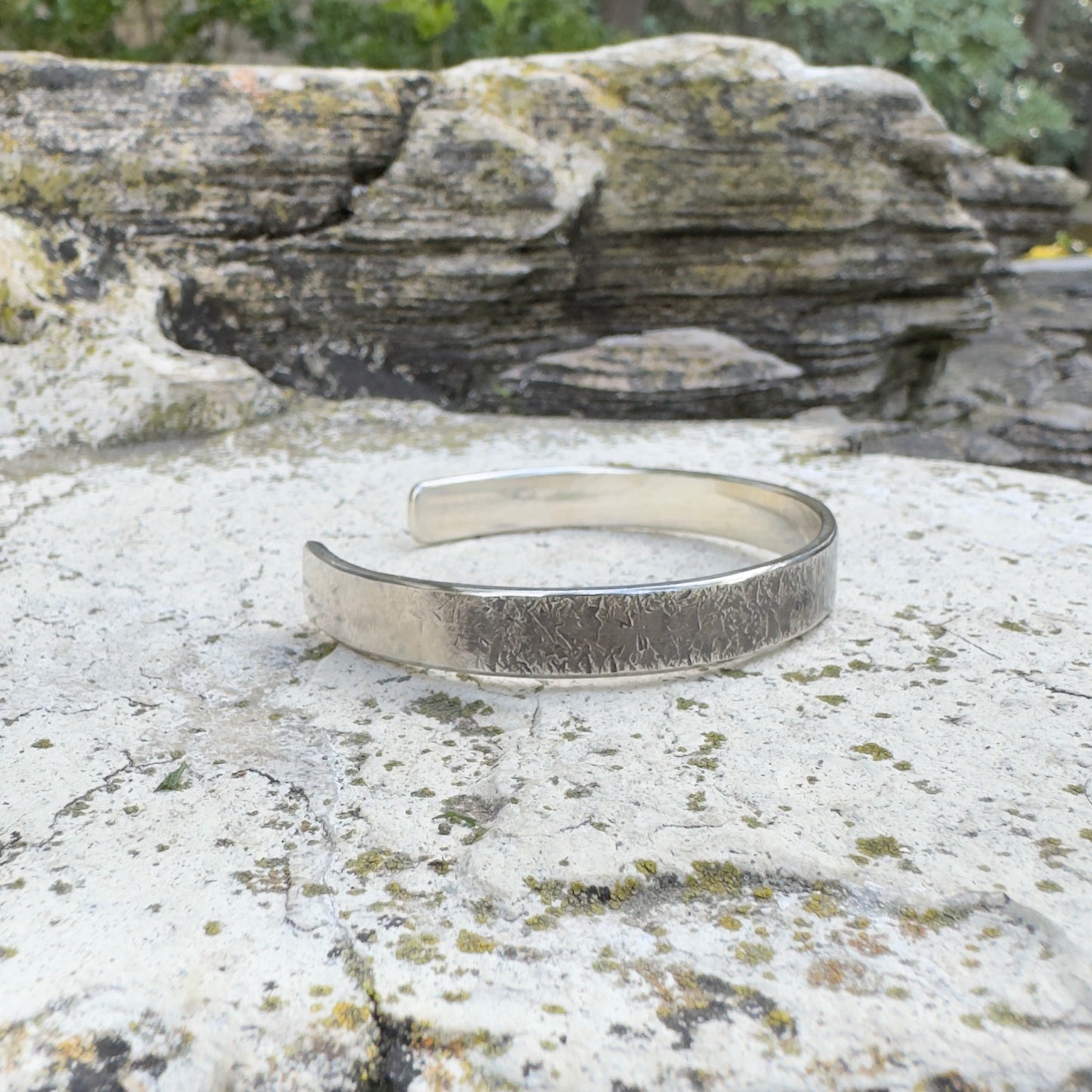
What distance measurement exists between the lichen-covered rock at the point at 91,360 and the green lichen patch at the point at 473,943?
4.82ft

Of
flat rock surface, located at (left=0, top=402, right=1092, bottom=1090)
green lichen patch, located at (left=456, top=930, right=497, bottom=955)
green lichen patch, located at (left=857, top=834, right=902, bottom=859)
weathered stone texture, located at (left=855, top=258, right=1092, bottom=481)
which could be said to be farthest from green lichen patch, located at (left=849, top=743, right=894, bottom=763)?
weathered stone texture, located at (left=855, top=258, right=1092, bottom=481)

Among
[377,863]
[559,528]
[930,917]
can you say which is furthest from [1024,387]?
[377,863]

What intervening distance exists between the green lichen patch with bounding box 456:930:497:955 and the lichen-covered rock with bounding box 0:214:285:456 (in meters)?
1.47

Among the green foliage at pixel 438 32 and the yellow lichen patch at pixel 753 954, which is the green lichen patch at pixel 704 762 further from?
the green foliage at pixel 438 32

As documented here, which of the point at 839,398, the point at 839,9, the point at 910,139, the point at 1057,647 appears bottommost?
the point at 839,398

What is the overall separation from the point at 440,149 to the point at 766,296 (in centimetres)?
81

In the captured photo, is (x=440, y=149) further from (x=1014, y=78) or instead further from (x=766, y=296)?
(x=1014, y=78)

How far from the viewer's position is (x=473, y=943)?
2.23 feet

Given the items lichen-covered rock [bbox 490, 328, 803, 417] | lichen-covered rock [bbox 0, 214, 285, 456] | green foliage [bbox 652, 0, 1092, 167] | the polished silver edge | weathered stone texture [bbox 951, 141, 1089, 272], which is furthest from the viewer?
green foliage [bbox 652, 0, 1092, 167]

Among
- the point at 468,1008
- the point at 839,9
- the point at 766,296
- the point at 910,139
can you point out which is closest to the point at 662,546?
the point at 468,1008

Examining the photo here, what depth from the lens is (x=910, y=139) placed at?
2363mm

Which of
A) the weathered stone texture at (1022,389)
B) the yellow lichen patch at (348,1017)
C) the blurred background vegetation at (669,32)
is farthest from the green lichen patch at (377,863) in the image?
the blurred background vegetation at (669,32)

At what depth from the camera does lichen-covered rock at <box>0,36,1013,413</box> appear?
80.1 inches

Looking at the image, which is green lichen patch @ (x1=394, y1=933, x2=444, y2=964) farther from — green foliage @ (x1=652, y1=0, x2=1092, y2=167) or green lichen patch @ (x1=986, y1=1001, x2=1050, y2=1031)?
green foliage @ (x1=652, y1=0, x2=1092, y2=167)
